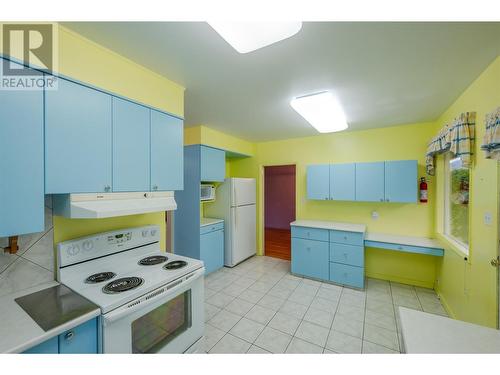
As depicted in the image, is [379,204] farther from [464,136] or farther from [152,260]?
[152,260]

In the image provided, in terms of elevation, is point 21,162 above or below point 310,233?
above

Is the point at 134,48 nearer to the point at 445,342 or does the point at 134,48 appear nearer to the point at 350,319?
the point at 445,342

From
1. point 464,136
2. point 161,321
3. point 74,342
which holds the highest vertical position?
point 464,136

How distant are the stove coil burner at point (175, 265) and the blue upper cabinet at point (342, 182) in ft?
8.30

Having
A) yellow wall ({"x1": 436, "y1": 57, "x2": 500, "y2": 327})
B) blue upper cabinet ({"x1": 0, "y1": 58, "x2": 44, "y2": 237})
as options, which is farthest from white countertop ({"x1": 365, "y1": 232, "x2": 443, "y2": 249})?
blue upper cabinet ({"x1": 0, "y1": 58, "x2": 44, "y2": 237})

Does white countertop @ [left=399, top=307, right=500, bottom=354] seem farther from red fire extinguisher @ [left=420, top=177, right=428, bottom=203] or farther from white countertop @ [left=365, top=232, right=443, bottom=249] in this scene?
red fire extinguisher @ [left=420, top=177, right=428, bottom=203]

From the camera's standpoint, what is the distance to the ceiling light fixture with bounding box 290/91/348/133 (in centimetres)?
206

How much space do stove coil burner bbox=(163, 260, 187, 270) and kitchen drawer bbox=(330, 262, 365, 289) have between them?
2328mm

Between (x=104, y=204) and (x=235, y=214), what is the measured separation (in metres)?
2.45

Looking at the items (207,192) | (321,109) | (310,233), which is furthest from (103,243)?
(310,233)

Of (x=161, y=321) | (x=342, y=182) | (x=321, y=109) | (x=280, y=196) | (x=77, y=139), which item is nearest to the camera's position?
(x=77, y=139)

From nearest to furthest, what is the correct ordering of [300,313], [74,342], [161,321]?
[74,342] < [161,321] < [300,313]

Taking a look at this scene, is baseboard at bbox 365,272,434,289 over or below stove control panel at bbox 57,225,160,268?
below

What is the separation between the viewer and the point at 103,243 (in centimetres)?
165
